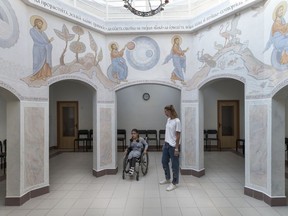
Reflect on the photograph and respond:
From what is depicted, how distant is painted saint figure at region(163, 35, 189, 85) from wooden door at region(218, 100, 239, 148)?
5283 mm

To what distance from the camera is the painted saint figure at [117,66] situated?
650 cm

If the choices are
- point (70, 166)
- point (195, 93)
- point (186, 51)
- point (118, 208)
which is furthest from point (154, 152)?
point (118, 208)

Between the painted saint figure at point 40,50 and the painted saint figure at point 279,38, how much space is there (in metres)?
4.78

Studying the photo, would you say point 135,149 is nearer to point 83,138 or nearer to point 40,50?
point 40,50

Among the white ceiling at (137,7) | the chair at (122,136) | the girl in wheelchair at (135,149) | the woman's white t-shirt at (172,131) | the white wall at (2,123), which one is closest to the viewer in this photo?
the woman's white t-shirt at (172,131)

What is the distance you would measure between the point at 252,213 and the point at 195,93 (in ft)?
10.8

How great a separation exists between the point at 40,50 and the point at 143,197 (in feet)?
13.1

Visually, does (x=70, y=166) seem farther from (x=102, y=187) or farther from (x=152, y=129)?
(x=152, y=129)

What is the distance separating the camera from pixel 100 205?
4.41m

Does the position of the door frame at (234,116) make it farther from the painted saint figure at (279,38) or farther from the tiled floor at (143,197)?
the painted saint figure at (279,38)

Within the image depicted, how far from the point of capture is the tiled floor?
13.5 feet

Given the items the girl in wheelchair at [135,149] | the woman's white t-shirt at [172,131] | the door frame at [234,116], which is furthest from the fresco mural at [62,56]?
the door frame at [234,116]

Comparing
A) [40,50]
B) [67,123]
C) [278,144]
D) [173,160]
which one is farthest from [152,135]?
[40,50]

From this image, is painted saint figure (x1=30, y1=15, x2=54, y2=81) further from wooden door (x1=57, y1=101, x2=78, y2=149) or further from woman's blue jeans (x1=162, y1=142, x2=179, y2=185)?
wooden door (x1=57, y1=101, x2=78, y2=149)
